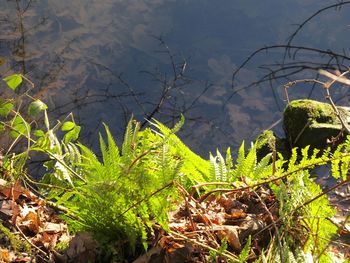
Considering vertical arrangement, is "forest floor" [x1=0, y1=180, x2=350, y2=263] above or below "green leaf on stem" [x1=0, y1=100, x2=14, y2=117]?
below

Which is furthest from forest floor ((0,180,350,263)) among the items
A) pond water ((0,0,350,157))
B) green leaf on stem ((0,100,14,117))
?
pond water ((0,0,350,157))

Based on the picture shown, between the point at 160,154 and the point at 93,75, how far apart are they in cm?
2839

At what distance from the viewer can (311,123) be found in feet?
18.9

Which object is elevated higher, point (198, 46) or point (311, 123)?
point (311, 123)

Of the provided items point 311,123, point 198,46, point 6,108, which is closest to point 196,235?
point 6,108

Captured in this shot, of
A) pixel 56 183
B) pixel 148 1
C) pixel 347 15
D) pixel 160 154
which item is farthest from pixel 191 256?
pixel 347 15

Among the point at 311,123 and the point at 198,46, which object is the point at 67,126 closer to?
the point at 311,123

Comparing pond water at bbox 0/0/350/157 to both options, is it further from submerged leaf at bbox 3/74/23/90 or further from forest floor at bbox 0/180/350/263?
forest floor at bbox 0/180/350/263

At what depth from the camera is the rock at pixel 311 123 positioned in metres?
5.64

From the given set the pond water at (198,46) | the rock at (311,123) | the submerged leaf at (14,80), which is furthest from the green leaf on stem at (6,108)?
the pond water at (198,46)

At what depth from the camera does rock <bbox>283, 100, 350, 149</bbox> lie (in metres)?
5.64

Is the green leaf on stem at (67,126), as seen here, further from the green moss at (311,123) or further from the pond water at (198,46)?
the pond water at (198,46)

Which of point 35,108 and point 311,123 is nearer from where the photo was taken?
point 35,108

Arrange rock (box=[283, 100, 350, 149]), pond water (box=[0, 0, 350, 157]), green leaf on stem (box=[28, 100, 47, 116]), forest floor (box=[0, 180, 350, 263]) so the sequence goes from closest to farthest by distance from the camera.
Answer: forest floor (box=[0, 180, 350, 263]) → green leaf on stem (box=[28, 100, 47, 116]) → rock (box=[283, 100, 350, 149]) → pond water (box=[0, 0, 350, 157])
